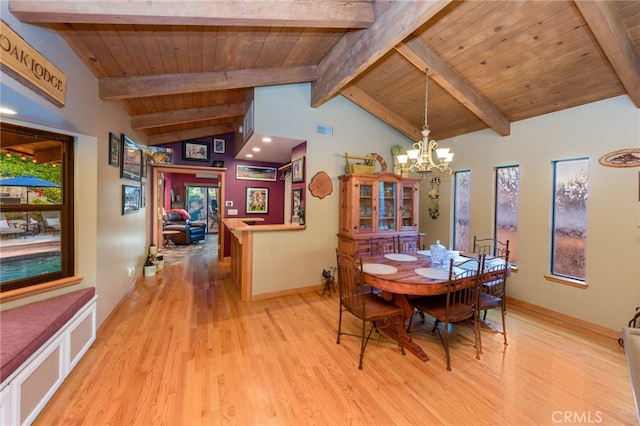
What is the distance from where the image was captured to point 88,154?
2.49 metres

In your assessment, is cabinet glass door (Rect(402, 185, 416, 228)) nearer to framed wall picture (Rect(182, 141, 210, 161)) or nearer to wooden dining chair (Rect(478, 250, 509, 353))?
wooden dining chair (Rect(478, 250, 509, 353))

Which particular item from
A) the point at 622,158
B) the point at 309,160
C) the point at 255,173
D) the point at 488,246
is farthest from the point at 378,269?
the point at 255,173

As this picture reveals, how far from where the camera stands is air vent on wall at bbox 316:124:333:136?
4.02 meters

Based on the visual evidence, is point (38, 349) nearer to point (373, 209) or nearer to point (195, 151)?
point (373, 209)

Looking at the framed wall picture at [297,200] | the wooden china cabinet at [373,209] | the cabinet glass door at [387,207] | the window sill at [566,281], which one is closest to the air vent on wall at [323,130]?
the wooden china cabinet at [373,209]

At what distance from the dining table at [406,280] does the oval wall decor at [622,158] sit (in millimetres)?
1529

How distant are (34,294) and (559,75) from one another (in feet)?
17.5

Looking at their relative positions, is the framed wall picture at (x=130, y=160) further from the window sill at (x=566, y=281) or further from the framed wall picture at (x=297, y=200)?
the window sill at (x=566, y=281)

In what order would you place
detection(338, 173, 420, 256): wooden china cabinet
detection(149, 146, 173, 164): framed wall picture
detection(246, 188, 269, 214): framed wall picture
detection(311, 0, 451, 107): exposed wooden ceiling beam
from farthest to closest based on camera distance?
detection(246, 188, 269, 214): framed wall picture → detection(149, 146, 173, 164): framed wall picture → detection(338, 173, 420, 256): wooden china cabinet → detection(311, 0, 451, 107): exposed wooden ceiling beam

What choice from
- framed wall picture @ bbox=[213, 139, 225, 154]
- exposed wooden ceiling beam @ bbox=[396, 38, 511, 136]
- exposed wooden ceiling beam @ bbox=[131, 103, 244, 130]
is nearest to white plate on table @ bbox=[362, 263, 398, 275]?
exposed wooden ceiling beam @ bbox=[396, 38, 511, 136]

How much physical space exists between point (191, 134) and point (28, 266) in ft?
12.5

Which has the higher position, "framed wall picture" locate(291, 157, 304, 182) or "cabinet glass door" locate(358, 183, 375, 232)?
"framed wall picture" locate(291, 157, 304, 182)

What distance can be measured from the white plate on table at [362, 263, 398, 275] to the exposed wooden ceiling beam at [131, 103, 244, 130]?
337 cm

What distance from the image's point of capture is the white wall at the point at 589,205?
2.71 m
